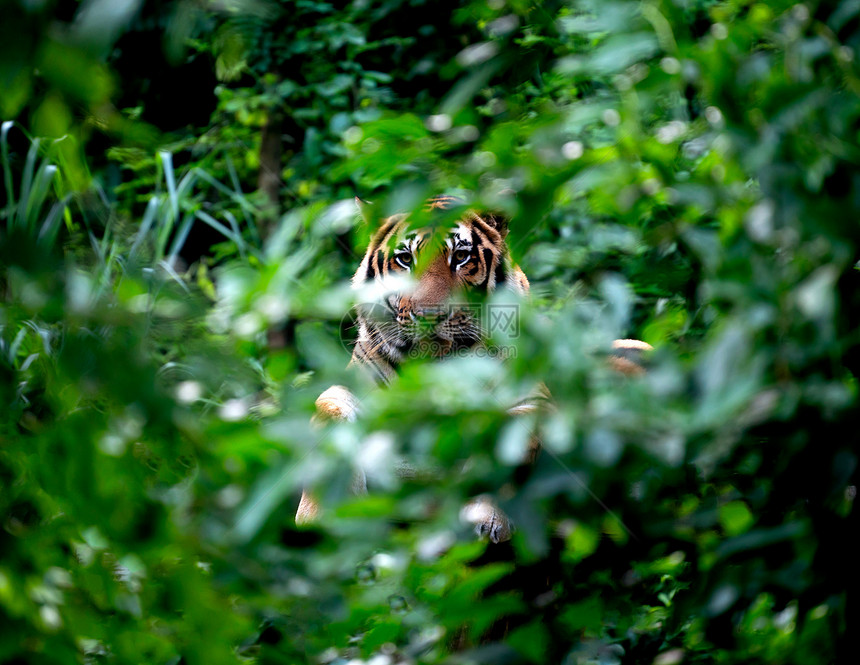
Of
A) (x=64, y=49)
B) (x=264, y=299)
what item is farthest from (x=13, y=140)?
(x=64, y=49)

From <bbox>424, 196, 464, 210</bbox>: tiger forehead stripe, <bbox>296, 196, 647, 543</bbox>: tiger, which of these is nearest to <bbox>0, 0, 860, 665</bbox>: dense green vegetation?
<bbox>424, 196, 464, 210</bbox>: tiger forehead stripe

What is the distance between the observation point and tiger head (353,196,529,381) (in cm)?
207

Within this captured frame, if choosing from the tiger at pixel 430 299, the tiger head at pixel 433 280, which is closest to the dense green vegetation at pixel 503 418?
the tiger at pixel 430 299

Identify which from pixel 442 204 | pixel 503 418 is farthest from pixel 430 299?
pixel 503 418

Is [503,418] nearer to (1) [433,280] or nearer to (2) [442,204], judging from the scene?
(2) [442,204]

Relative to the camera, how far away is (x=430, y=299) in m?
2.37

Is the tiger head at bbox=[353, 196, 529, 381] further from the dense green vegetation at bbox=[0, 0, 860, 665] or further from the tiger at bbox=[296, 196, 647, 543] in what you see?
the dense green vegetation at bbox=[0, 0, 860, 665]

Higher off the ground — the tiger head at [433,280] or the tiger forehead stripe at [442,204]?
the tiger forehead stripe at [442,204]

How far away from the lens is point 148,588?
74cm

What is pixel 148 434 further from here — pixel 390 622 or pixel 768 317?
pixel 768 317

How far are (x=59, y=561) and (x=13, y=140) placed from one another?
4451mm

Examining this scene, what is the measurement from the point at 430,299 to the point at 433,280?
0.09 meters

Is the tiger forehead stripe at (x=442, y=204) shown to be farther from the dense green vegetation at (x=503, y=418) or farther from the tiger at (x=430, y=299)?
the tiger at (x=430, y=299)

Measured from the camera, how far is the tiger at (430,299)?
6.48 ft
